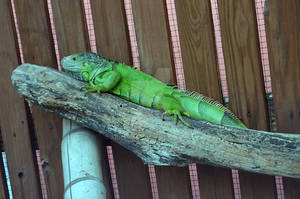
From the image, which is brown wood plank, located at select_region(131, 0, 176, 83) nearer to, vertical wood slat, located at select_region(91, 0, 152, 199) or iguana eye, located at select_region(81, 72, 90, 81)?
vertical wood slat, located at select_region(91, 0, 152, 199)

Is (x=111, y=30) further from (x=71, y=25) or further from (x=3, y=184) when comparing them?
(x=3, y=184)

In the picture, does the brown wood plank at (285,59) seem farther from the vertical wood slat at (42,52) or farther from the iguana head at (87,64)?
the vertical wood slat at (42,52)

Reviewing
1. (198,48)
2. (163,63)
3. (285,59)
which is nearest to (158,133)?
(163,63)

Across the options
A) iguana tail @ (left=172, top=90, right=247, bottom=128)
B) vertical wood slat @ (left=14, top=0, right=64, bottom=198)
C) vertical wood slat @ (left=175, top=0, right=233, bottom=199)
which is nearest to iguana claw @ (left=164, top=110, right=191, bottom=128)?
iguana tail @ (left=172, top=90, right=247, bottom=128)

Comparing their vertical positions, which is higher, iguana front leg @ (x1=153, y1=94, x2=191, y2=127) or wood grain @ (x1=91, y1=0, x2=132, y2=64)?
wood grain @ (x1=91, y1=0, x2=132, y2=64)

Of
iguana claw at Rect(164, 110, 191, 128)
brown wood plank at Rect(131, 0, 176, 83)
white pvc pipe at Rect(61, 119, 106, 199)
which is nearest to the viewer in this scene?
white pvc pipe at Rect(61, 119, 106, 199)

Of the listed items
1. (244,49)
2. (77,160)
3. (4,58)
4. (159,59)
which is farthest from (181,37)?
(4,58)

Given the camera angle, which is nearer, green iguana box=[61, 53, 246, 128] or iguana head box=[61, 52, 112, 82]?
green iguana box=[61, 53, 246, 128]

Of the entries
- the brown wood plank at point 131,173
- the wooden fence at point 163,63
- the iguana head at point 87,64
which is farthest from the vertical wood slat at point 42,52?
the brown wood plank at point 131,173
